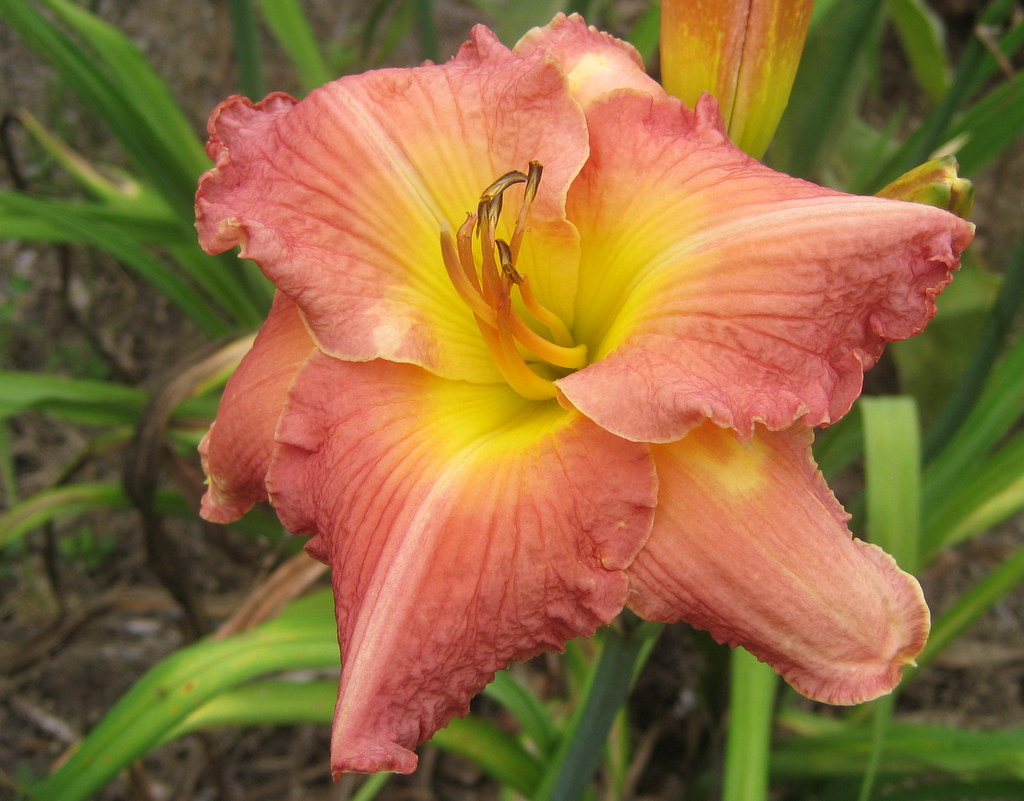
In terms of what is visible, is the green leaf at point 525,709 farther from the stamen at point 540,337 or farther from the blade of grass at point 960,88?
the blade of grass at point 960,88

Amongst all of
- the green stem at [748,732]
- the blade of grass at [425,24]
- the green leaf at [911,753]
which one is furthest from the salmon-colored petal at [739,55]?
the blade of grass at [425,24]

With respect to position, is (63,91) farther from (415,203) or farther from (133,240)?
(415,203)

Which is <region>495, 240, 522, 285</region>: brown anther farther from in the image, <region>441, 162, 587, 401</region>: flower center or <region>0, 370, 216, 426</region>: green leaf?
<region>0, 370, 216, 426</region>: green leaf

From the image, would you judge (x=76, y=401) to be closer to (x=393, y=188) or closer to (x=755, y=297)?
(x=393, y=188)

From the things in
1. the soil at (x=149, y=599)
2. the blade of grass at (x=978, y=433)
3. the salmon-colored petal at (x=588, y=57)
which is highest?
the salmon-colored petal at (x=588, y=57)

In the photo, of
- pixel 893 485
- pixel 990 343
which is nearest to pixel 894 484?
pixel 893 485

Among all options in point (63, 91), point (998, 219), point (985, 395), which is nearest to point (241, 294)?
point (63, 91)
